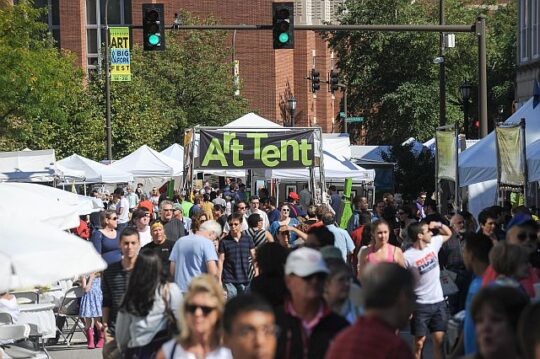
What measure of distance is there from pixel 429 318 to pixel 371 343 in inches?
275

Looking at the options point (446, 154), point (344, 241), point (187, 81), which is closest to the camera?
point (344, 241)

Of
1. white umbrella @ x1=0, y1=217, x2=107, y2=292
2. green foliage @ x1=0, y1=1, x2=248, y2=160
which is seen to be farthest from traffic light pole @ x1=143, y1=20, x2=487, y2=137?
green foliage @ x1=0, y1=1, x2=248, y2=160

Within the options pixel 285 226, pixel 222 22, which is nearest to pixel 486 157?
pixel 285 226

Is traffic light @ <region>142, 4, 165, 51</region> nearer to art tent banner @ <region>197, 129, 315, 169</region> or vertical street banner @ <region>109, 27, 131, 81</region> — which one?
art tent banner @ <region>197, 129, 315, 169</region>

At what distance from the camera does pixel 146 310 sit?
28.4 feet

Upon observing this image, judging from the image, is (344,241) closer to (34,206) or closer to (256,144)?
(34,206)

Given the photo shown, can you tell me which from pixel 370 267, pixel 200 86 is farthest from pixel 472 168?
pixel 200 86

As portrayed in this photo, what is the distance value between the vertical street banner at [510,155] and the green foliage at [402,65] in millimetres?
37463

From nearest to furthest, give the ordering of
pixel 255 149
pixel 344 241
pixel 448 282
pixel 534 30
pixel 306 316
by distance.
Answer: pixel 306 316
pixel 448 282
pixel 344 241
pixel 255 149
pixel 534 30

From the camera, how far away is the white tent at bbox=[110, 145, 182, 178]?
40.5m

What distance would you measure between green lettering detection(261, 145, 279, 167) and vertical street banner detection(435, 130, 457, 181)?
3.38 meters

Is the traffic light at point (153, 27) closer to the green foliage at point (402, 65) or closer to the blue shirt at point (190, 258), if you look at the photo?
the blue shirt at point (190, 258)

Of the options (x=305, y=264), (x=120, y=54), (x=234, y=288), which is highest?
(x=120, y=54)

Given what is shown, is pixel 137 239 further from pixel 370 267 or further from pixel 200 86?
pixel 200 86
